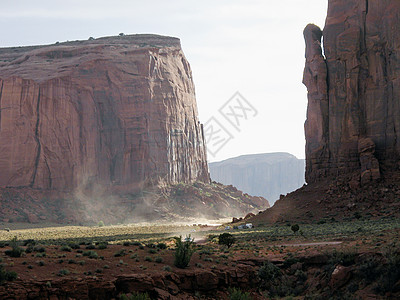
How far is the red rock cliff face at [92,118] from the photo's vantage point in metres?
75.9

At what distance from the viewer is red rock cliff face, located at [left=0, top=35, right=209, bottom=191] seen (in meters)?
75.9

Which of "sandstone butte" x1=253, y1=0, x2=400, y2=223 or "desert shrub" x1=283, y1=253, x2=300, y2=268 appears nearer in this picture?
"desert shrub" x1=283, y1=253, x2=300, y2=268

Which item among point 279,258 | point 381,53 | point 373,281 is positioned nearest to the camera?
point 373,281

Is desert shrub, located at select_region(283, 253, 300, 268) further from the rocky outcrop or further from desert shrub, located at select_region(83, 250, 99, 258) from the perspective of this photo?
desert shrub, located at select_region(83, 250, 99, 258)

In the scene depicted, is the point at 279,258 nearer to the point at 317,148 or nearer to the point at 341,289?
the point at 341,289

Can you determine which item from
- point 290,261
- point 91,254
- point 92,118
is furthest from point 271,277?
point 92,118

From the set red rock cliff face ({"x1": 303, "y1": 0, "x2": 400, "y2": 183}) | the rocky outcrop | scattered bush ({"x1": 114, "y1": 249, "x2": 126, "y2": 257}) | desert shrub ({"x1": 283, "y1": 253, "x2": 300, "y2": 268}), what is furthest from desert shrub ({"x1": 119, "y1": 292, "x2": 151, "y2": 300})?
red rock cliff face ({"x1": 303, "y1": 0, "x2": 400, "y2": 183})

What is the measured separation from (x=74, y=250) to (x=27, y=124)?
194ft

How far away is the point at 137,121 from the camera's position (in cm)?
8262

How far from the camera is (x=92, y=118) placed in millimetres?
80250

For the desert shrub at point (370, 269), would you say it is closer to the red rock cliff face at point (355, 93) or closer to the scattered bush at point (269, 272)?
the scattered bush at point (269, 272)

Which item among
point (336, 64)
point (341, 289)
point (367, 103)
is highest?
point (336, 64)

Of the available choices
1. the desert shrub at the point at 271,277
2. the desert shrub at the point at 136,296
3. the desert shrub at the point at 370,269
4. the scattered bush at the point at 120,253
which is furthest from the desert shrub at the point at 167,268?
the desert shrub at the point at 370,269

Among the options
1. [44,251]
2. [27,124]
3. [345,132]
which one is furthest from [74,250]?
[27,124]
